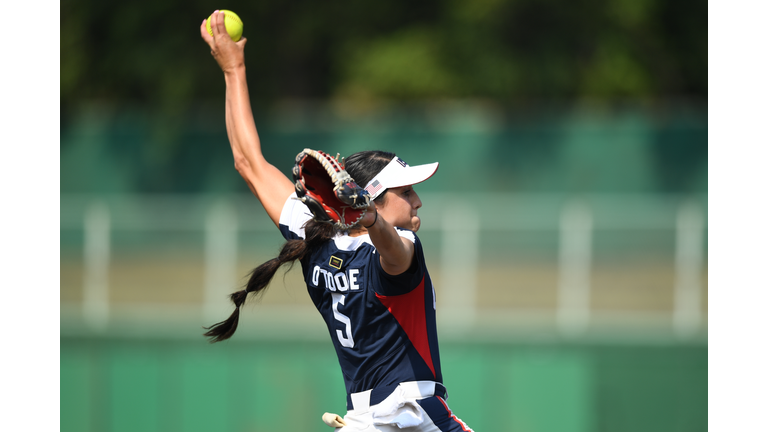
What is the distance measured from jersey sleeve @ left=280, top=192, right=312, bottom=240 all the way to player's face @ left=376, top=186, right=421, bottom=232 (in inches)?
18.1

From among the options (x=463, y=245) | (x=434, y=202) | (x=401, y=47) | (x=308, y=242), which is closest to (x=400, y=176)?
(x=308, y=242)

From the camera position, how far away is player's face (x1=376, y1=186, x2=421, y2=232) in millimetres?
2795

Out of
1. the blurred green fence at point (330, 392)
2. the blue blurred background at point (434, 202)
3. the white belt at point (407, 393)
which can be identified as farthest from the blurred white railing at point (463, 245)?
the white belt at point (407, 393)

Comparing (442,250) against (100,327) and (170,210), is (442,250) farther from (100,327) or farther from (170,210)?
(100,327)

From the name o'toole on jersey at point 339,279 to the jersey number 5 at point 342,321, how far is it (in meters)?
0.04

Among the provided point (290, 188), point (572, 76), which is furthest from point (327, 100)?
point (290, 188)

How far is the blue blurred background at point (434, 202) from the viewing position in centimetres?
621

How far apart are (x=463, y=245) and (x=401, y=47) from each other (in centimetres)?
671

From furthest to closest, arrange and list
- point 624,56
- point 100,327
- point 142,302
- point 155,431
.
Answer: point 624,56
point 142,302
point 100,327
point 155,431

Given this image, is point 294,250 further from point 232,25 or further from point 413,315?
point 232,25

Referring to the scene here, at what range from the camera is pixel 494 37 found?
1475cm

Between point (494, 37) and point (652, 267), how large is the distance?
19.5 feet

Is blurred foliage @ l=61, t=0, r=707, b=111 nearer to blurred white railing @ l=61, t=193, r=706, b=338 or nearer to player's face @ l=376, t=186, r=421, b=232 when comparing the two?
blurred white railing @ l=61, t=193, r=706, b=338

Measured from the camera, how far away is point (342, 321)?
2873 millimetres
